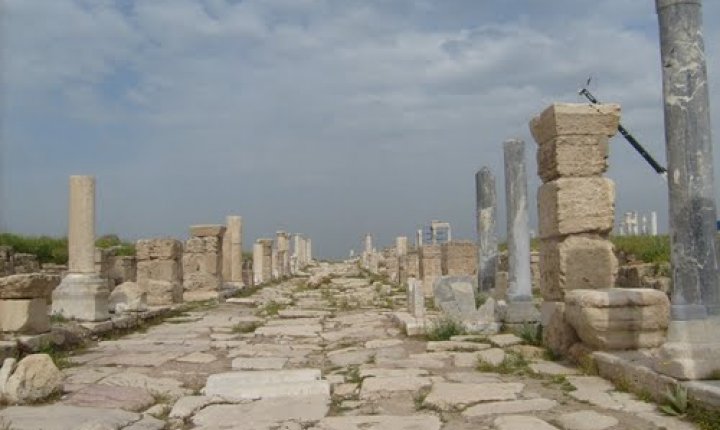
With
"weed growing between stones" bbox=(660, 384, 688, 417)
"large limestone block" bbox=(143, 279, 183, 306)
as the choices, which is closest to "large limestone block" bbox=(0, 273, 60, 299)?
"weed growing between stones" bbox=(660, 384, 688, 417)

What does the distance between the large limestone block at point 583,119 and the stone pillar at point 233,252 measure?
1797 cm

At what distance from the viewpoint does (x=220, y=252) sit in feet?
73.5

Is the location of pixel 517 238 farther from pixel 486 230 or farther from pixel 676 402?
pixel 676 402

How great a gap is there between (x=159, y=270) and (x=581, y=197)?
13.0 meters

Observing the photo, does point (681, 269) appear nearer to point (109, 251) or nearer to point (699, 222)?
point (699, 222)

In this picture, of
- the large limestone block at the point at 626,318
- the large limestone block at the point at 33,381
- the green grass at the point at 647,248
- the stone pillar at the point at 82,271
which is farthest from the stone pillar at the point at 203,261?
the large limestone block at the point at 626,318

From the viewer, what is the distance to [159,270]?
18797mm

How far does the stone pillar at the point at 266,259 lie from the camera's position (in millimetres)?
32350

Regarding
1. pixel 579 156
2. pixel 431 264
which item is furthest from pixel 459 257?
pixel 579 156

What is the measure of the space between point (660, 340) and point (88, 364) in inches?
244

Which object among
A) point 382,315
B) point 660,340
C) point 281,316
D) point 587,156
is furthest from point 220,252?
point 660,340

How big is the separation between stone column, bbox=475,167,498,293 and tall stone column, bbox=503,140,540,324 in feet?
11.5

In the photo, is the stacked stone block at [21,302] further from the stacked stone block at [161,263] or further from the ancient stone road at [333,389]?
the stacked stone block at [161,263]

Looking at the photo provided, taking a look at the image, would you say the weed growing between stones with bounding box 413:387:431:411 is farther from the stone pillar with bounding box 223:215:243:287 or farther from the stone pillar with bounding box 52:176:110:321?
the stone pillar with bounding box 223:215:243:287
